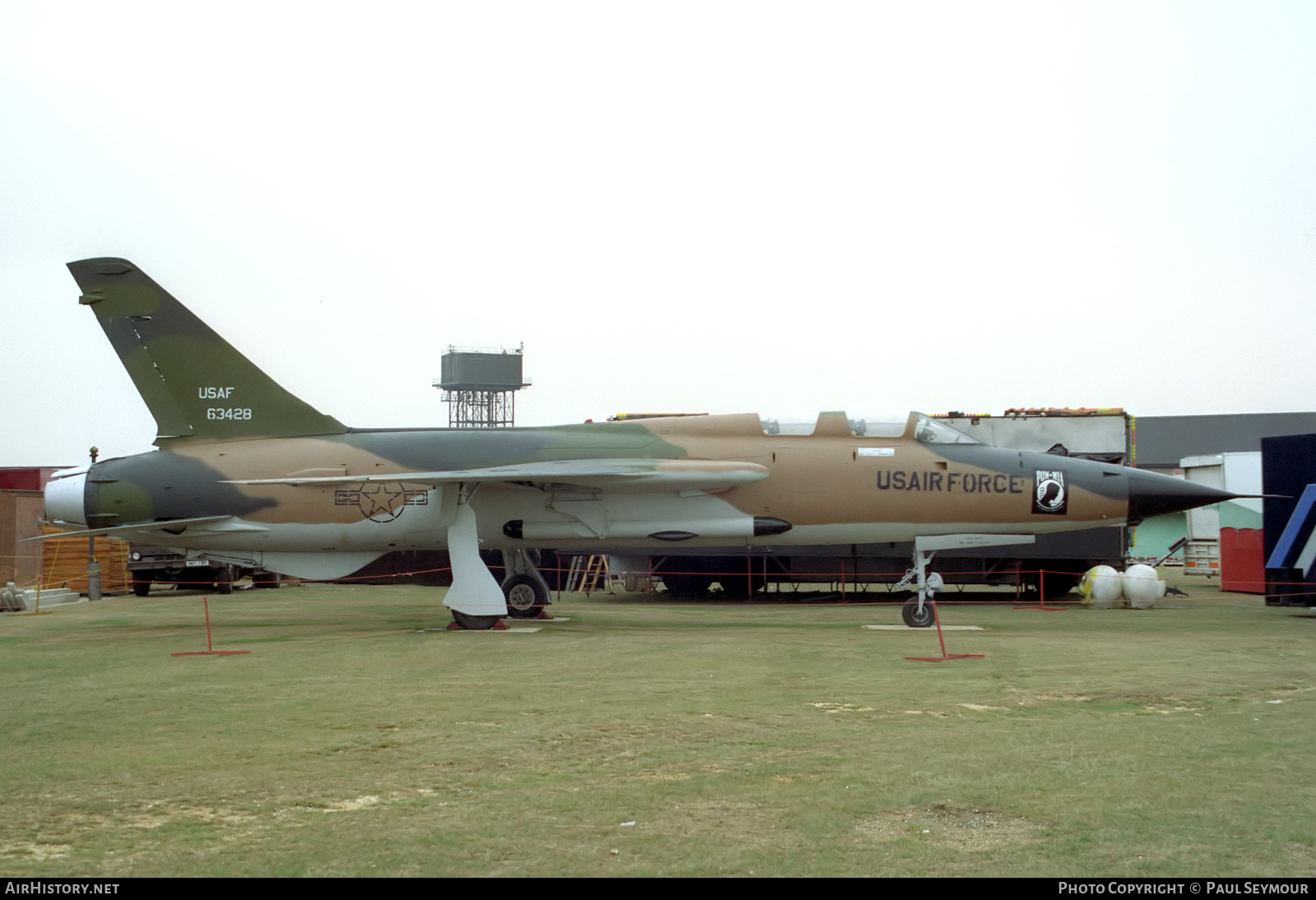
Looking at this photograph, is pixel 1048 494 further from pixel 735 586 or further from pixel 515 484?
pixel 735 586

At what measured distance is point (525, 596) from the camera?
635 inches

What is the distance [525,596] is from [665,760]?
994 cm

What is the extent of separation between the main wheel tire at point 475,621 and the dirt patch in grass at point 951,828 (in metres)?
9.97

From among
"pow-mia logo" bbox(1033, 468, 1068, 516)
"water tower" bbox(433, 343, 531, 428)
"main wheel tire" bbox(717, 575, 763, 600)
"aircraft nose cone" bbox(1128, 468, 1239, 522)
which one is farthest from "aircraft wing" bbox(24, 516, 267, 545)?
"water tower" bbox(433, 343, 531, 428)

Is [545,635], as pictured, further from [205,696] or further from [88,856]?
[88,856]

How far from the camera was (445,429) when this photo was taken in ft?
53.7

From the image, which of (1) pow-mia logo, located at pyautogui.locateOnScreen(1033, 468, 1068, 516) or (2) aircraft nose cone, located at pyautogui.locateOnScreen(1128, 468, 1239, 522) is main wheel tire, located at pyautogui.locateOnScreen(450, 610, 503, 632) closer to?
(1) pow-mia logo, located at pyautogui.locateOnScreen(1033, 468, 1068, 516)

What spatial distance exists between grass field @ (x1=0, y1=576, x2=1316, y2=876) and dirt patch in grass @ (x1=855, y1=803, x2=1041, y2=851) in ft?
0.06

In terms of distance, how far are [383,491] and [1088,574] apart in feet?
39.9

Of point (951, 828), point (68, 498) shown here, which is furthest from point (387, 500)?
point (951, 828)

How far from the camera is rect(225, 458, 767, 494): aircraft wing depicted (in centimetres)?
1445

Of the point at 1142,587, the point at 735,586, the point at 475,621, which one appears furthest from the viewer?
the point at 735,586

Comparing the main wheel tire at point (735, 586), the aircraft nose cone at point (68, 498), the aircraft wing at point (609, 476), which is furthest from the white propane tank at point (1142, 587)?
the aircraft nose cone at point (68, 498)

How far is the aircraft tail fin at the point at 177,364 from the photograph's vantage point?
1568 centimetres
